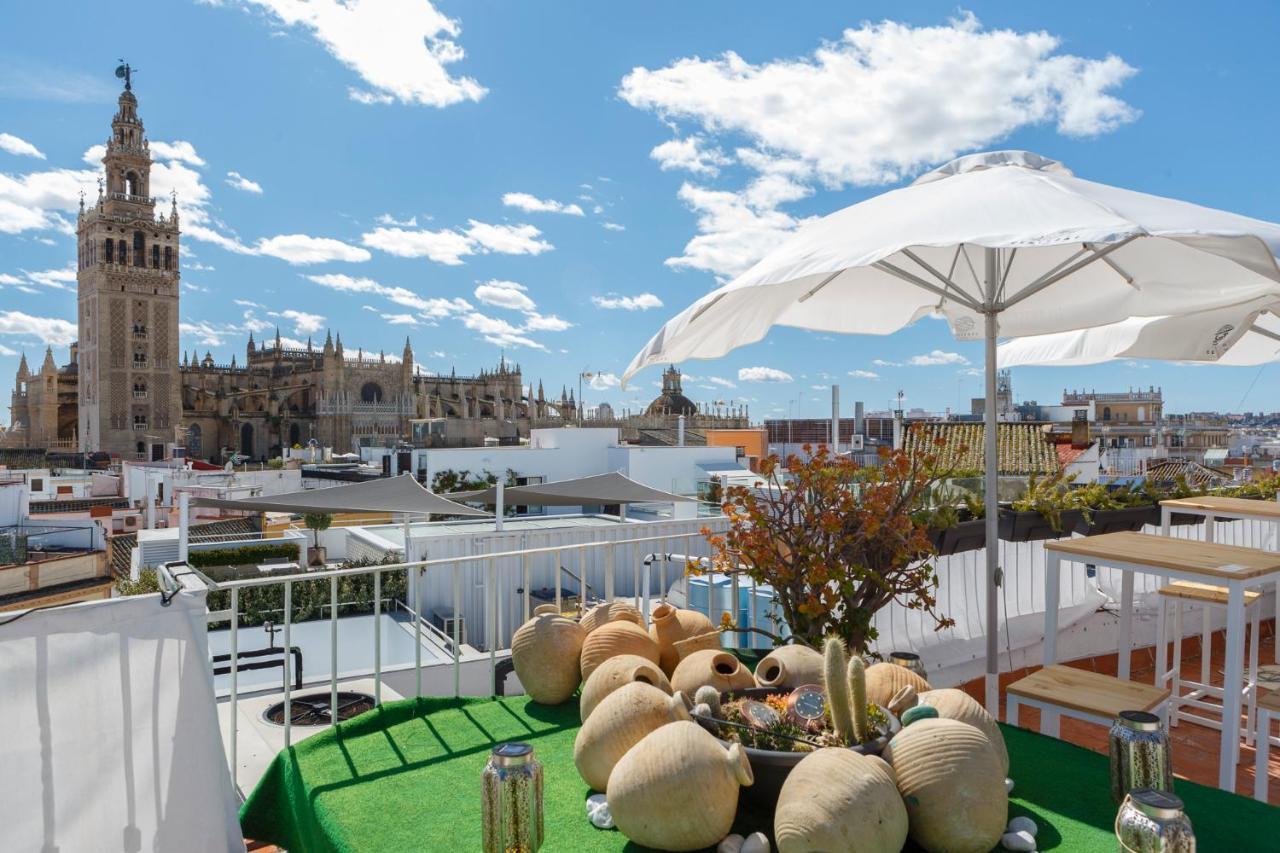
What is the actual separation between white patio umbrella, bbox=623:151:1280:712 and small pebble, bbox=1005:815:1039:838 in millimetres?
1388

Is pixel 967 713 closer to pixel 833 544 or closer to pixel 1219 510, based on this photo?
pixel 833 544

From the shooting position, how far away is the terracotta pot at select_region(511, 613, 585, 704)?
2.97m

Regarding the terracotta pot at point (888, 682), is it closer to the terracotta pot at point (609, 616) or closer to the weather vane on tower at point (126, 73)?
the terracotta pot at point (609, 616)

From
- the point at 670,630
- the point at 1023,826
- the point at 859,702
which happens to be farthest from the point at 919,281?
the point at 1023,826

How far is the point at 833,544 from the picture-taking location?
3285mm

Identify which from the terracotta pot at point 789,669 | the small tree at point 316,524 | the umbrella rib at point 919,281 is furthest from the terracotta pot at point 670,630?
the small tree at point 316,524

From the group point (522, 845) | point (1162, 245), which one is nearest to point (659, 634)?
point (522, 845)

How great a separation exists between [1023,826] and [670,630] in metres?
1.33

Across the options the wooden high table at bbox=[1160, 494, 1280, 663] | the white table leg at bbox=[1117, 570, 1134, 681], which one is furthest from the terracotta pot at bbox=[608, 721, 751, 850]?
the wooden high table at bbox=[1160, 494, 1280, 663]

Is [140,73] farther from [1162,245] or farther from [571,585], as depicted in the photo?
[1162,245]

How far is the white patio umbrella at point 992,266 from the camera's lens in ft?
7.56

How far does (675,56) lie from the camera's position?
6.93m

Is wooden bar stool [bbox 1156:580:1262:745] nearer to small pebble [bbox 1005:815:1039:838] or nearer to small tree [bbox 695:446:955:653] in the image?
small tree [bbox 695:446:955:653]

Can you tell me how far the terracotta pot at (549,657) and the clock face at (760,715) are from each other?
95cm
